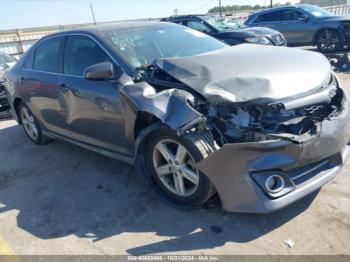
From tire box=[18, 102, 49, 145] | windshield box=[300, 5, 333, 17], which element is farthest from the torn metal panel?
windshield box=[300, 5, 333, 17]

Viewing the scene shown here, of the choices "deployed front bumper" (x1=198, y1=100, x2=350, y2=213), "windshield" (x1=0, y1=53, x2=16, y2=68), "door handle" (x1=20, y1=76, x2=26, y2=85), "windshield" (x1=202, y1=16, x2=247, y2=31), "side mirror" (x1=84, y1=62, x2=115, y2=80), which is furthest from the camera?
"windshield" (x1=202, y1=16, x2=247, y2=31)

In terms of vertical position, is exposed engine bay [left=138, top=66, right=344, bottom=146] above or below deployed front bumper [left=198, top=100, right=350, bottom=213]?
above

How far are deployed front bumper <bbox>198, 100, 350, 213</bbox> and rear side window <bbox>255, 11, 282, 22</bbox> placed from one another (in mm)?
11338

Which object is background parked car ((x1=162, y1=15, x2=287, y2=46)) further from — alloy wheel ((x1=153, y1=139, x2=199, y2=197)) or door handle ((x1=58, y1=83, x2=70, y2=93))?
alloy wheel ((x1=153, y1=139, x2=199, y2=197))

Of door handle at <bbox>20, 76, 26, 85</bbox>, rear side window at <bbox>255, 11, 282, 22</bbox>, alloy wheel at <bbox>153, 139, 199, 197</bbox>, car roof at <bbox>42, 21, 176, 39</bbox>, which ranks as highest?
car roof at <bbox>42, 21, 176, 39</bbox>

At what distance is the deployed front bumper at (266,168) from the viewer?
109 inches

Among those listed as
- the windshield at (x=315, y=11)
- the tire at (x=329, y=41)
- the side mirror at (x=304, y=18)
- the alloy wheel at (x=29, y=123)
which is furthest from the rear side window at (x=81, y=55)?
the windshield at (x=315, y=11)

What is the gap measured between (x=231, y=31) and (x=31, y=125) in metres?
6.72

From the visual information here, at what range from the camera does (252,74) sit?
3215mm

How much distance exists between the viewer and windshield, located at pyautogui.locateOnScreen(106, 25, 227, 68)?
3.98 meters

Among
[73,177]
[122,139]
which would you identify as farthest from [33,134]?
[122,139]

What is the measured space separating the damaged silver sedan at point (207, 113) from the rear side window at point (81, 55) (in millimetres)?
13

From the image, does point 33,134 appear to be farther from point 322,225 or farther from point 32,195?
point 322,225

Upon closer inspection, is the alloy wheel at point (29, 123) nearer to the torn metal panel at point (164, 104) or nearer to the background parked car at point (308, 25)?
the torn metal panel at point (164, 104)
